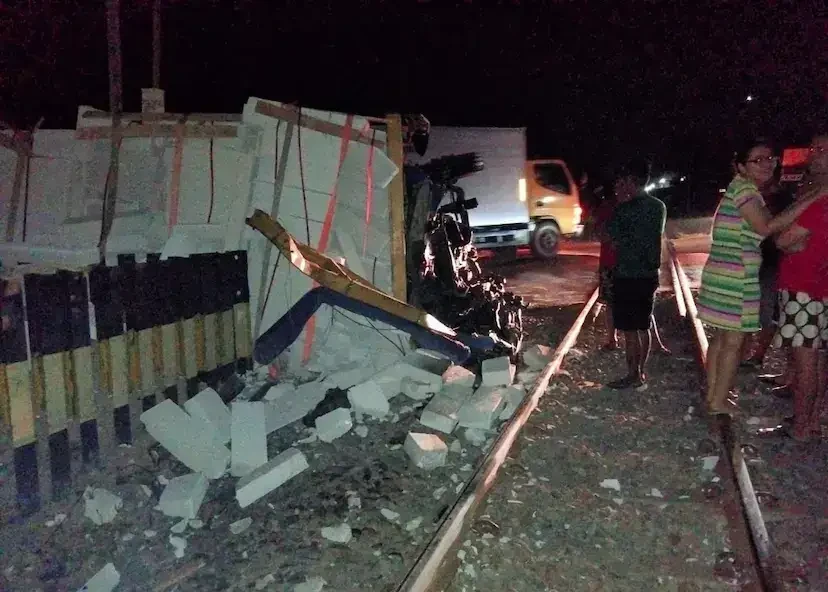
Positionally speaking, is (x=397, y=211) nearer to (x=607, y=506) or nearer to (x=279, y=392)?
(x=279, y=392)

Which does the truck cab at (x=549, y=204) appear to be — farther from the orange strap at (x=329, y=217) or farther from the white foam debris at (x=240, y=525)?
the white foam debris at (x=240, y=525)

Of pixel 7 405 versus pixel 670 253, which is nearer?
pixel 7 405

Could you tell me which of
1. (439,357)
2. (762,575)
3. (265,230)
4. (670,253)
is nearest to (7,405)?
(265,230)

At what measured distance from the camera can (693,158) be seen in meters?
49.3

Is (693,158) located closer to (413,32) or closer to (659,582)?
(413,32)

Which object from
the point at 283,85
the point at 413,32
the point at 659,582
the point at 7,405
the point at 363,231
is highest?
the point at 413,32

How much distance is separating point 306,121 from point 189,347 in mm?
2284

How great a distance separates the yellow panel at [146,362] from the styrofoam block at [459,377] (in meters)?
2.25

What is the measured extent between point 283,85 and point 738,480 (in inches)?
730

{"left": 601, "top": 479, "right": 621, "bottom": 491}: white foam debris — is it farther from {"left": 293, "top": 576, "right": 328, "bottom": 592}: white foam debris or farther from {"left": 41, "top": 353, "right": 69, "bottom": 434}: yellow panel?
{"left": 41, "top": 353, "right": 69, "bottom": 434}: yellow panel

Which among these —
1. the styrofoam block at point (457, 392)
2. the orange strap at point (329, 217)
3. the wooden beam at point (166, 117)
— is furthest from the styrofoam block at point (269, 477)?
the wooden beam at point (166, 117)

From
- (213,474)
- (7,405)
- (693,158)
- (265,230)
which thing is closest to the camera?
(7,405)

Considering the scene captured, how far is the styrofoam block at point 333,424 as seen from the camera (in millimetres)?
4840

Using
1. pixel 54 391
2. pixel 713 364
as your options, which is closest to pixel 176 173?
pixel 54 391
